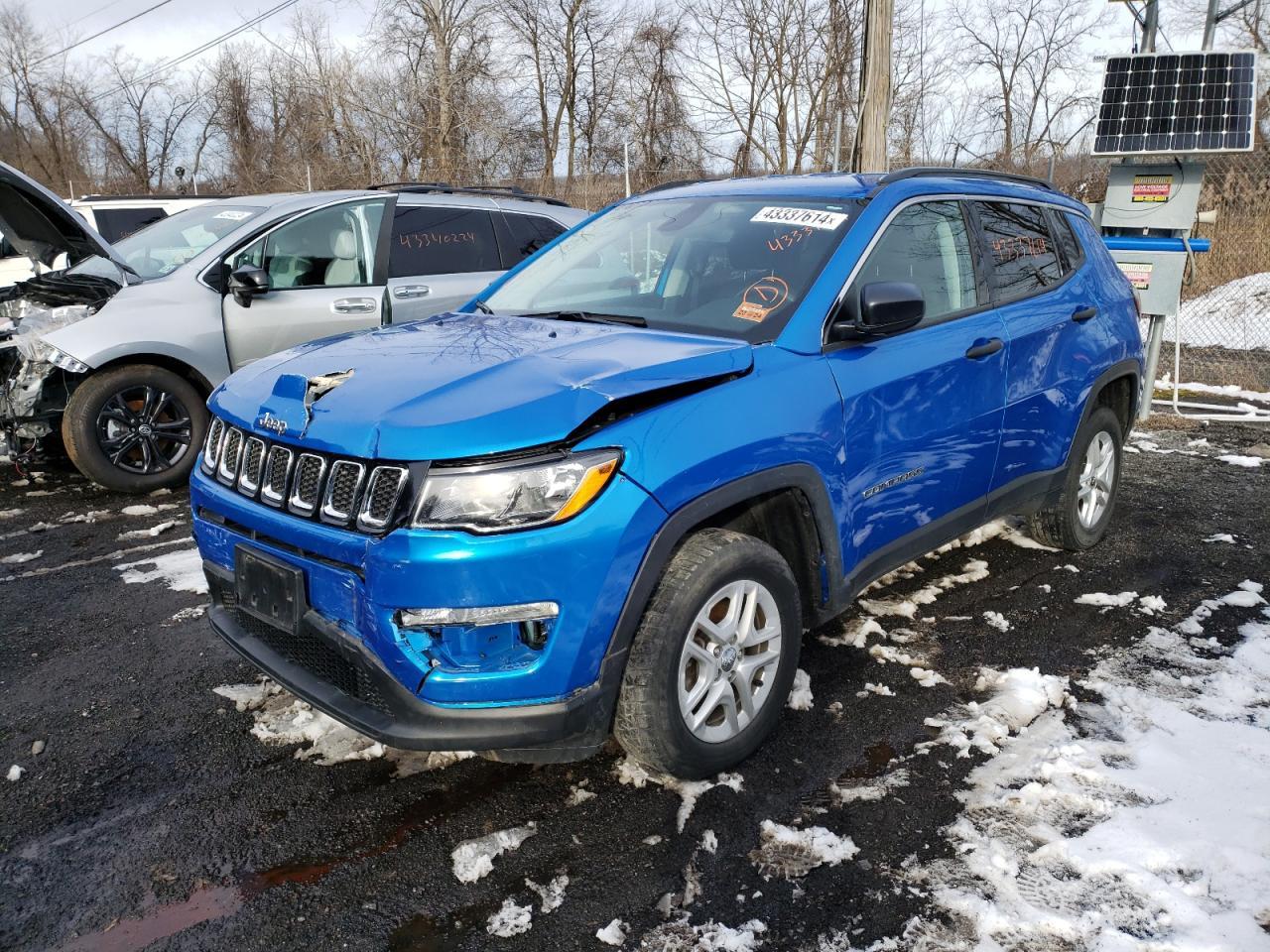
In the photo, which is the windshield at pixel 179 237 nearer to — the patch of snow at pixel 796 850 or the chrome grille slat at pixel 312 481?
the chrome grille slat at pixel 312 481

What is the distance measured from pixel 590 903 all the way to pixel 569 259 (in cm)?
263

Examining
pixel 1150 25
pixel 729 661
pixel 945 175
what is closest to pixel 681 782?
pixel 729 661

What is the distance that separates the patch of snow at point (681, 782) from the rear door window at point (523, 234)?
5003 millimetres

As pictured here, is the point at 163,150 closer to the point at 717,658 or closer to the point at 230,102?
the point at 230,102

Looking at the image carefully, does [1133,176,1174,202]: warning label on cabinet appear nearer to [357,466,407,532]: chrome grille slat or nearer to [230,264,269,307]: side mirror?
[230,264,269,307]: side mirror

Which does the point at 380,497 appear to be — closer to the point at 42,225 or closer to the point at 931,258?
the point at 931,258

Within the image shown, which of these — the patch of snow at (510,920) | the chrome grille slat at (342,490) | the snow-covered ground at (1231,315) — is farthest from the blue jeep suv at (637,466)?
the snow-covered ground at (1231,315)

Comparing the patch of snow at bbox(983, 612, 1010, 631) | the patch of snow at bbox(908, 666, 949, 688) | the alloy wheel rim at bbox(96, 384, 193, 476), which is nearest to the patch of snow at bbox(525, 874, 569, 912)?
the patch of snow at bbox(908, 666, 949, 688)

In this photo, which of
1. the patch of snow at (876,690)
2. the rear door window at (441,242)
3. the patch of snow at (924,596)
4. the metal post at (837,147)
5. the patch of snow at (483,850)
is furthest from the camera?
the metal post at (837,147)

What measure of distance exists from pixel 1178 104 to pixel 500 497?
25.6 feet

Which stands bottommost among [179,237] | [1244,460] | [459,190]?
[1244,460]

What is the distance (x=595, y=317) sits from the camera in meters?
3.46

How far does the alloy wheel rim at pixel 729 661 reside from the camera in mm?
2744

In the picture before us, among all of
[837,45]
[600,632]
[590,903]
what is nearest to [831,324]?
[600,632]
